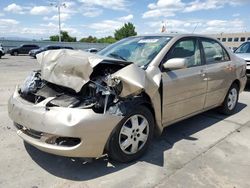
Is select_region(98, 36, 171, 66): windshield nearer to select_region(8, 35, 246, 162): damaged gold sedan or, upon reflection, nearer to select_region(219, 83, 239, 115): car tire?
select_region(8, 35, 246, 162): damaged gold sedan

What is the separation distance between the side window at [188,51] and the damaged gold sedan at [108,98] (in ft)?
0.05

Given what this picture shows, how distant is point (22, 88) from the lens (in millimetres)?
3807

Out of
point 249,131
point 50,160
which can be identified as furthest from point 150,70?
point 249,131

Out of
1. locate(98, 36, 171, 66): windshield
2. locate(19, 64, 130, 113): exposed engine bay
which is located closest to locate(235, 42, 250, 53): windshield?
locate(98, 36, 171, 66): windshield

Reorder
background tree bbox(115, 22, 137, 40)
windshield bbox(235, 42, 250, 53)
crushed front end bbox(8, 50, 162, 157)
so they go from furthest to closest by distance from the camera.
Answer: background tree bbox(115, 22, 137, 40)
windshield bbox(235, 42, 250, 53)
crushed front end bbox(8, 50, 162, 157)

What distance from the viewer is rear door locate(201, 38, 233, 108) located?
16.1 ft

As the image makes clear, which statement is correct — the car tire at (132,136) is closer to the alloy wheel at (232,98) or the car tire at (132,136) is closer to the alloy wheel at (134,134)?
the alloy wheel at (134,134)

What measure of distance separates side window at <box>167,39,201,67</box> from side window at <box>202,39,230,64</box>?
0.27 meters

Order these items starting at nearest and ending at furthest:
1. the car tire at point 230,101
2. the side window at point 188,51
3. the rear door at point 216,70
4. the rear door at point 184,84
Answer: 1. the rear door at point 184,84
2. the side window at point 188,51
3. the rear door at point 216,70
4. the car tire at point 230,101

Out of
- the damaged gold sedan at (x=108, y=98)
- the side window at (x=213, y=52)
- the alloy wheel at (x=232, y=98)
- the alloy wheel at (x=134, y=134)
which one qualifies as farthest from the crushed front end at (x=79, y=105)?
the alloy wheel at (x=232, y=98)

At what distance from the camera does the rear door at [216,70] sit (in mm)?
4898

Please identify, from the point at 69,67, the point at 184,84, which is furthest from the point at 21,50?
the point at 69,67

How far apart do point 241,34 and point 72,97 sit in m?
65.7

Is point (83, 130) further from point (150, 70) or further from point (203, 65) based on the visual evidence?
point (203, 65)
